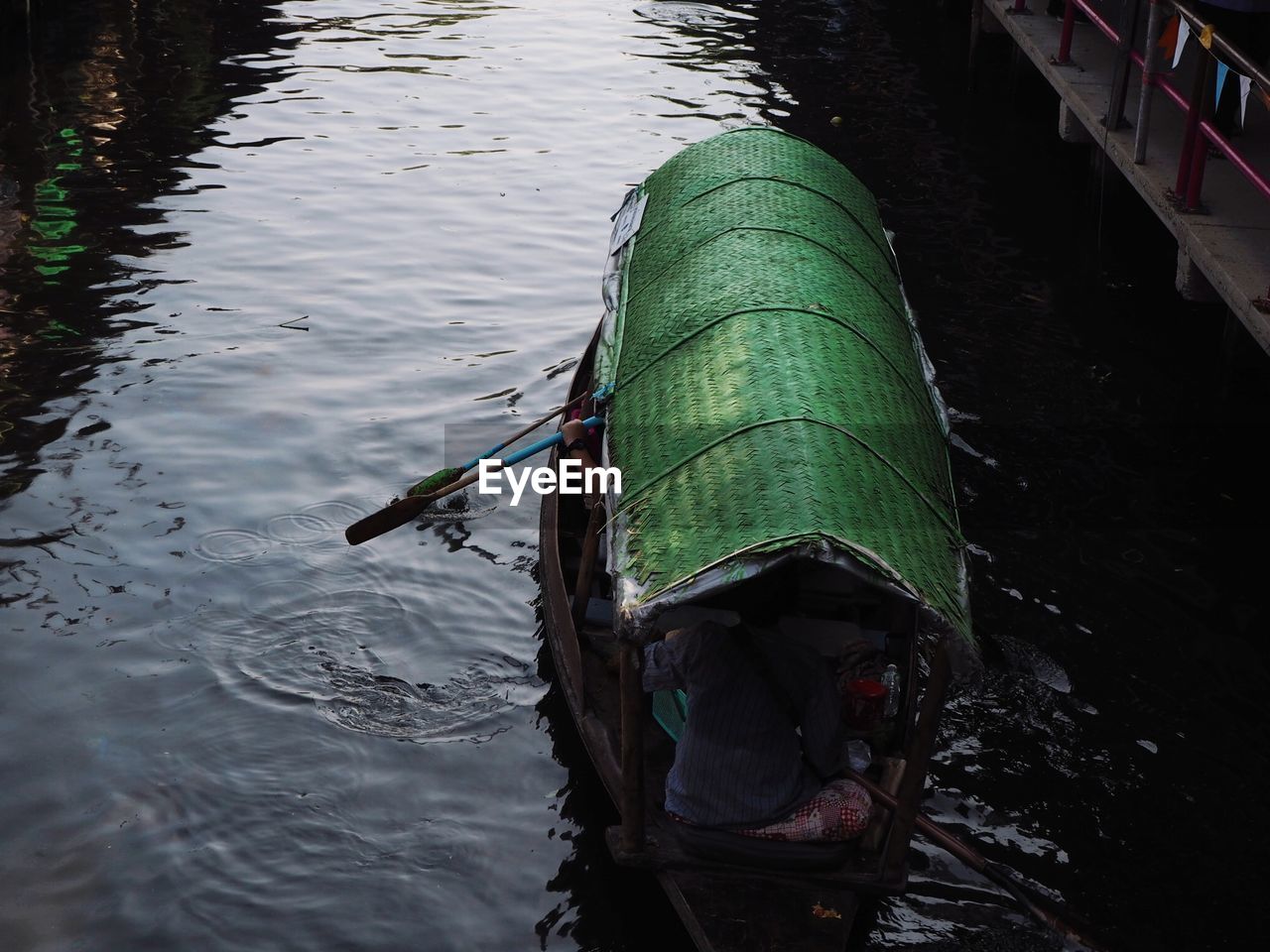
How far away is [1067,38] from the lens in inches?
537

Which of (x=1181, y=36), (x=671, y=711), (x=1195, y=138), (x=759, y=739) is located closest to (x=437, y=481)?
(x=671, y=711)

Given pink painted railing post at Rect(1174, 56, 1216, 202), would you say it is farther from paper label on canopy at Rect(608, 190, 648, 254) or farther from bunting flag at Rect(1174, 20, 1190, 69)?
paper label on canopy at Rect(608, 190, 648, 254)

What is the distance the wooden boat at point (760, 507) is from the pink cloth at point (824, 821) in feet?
0.21

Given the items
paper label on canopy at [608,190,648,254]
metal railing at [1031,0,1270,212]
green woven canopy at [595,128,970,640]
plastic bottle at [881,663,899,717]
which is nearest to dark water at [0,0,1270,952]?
plastic bottle at [881,663,899,717]

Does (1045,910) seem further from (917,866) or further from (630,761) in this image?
(630,761)

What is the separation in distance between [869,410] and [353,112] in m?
13.9

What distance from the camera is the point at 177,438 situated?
10.1 m

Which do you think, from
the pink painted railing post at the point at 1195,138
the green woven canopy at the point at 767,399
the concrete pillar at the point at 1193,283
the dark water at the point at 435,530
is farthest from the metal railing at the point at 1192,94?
the green woven canopy at the point at 767,399

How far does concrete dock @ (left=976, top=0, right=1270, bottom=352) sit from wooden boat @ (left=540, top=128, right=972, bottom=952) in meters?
2.75

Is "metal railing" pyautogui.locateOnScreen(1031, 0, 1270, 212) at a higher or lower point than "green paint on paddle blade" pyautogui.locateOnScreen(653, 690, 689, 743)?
higher

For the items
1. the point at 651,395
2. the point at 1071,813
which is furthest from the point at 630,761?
the point at 1071,813

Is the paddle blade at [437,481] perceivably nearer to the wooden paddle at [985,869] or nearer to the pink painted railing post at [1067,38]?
the wooden paddle at [985,869]

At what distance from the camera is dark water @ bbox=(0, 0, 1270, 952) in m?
6.40

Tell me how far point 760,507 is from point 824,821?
1.41m
